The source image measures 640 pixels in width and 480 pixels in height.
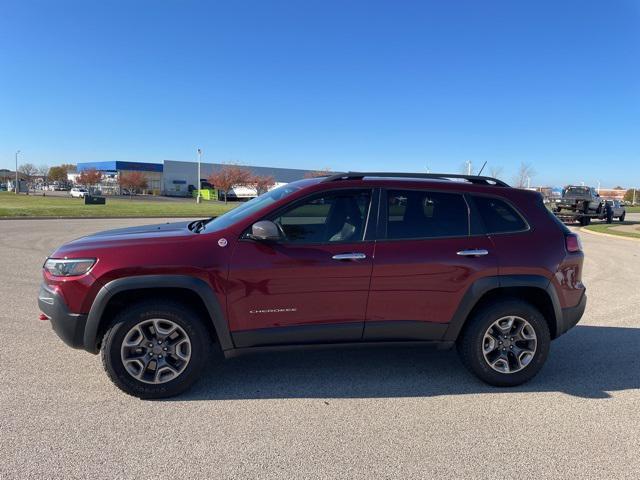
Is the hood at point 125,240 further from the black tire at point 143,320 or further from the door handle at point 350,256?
the door handle at point 350,256

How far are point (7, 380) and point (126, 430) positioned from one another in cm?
146

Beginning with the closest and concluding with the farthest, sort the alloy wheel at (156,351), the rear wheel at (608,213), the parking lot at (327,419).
Answer: the parking lot at (327,419) < the alloy wheel at (156,351) < the rear wheel at (608,213)

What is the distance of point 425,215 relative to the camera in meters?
4.19

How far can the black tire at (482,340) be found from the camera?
418cm

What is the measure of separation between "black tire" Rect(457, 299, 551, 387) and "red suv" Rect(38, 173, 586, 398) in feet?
0.04

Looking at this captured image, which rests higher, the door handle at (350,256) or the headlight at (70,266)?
the door handle at (350,256)

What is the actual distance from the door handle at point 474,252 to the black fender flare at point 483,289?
0.21 m

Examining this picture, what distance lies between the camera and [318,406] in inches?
148

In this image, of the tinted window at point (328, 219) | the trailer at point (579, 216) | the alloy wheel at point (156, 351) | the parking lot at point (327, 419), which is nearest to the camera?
the parking lot at point (327, 419)

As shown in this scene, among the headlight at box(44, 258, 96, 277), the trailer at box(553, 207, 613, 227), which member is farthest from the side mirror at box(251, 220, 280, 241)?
the trailer at box(553, 207, 613, 227)

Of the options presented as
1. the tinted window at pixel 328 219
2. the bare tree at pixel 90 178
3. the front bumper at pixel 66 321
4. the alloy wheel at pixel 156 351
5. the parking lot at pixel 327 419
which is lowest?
the parking lot at pixel 327 419

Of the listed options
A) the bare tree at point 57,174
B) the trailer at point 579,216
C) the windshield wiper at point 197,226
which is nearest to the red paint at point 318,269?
the windshield wiper at point 197,226

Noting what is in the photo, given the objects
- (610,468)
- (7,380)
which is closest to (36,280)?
(7,380)

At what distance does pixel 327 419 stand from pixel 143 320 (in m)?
1.58
